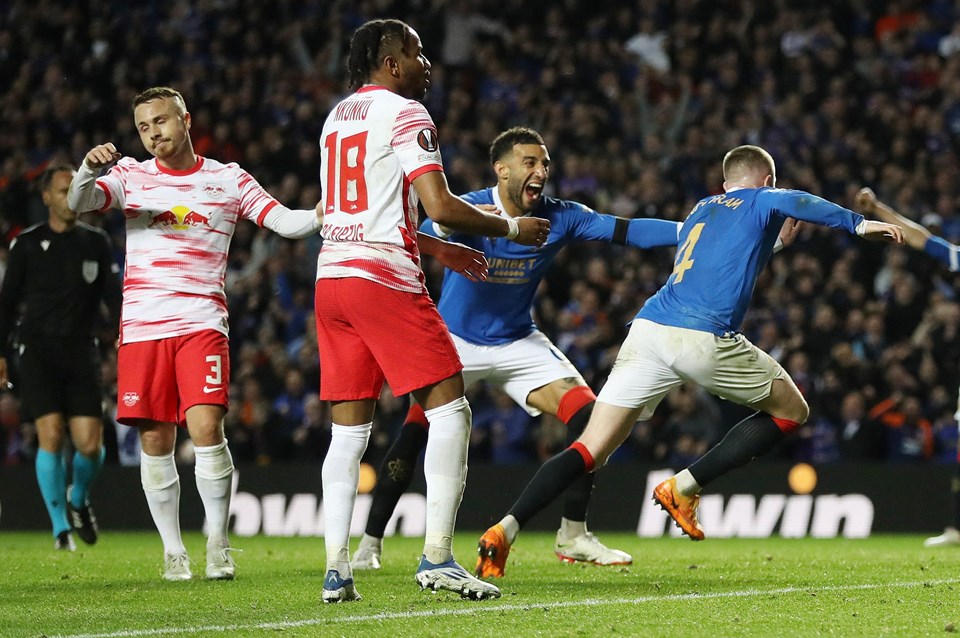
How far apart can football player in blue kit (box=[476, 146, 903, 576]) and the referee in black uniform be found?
398cm

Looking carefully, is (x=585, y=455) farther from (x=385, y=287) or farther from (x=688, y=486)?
(x=385, y=287)

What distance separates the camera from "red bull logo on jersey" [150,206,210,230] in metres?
6.80

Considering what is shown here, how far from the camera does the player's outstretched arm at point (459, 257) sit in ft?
19.6

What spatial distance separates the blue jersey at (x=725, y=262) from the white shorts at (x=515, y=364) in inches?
43.2

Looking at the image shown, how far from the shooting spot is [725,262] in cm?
660

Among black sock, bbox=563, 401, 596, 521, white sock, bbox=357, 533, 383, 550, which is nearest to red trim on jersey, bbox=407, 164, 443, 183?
black sock, bbox=563, 401, 596, 521

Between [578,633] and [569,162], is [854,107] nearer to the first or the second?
[569,162]

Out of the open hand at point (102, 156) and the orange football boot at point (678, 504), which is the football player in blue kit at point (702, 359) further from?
the open hand at point (102, 156)

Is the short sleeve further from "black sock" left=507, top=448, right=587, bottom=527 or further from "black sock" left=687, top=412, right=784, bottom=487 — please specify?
"black sock" left=687, top=412, right=784, bottom=487

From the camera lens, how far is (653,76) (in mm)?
17109

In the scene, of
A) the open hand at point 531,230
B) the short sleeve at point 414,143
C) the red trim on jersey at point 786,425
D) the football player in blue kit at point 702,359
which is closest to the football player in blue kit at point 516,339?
the football player in blue kit at point 702,359

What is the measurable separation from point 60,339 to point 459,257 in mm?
4344

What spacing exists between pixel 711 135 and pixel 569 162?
1.69 metres

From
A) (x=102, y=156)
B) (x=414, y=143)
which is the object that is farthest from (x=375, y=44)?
(x=102, y=156)
